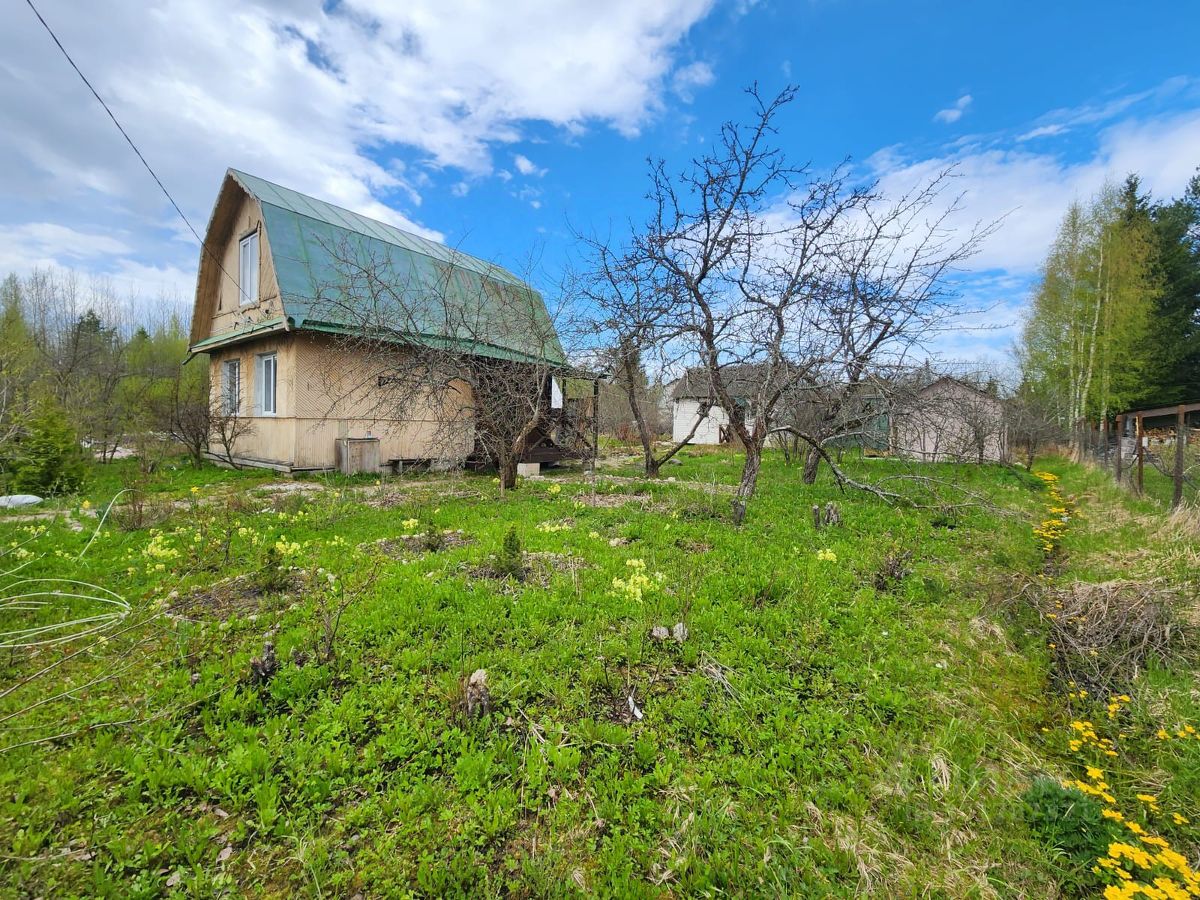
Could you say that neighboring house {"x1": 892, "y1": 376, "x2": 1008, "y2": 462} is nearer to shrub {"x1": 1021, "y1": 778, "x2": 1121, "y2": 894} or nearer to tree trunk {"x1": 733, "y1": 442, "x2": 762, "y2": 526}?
tree trunk {"x1": 733, "y1": 442, "x2": 762, "y2": 526}

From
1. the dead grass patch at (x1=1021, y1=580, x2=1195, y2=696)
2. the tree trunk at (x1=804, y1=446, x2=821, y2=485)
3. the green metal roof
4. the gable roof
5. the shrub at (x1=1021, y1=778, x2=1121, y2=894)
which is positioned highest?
the green metal roof

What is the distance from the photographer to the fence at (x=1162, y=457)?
6.98 m

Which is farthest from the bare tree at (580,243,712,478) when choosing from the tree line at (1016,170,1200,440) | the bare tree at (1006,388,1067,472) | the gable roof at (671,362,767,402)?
the tree line at (1016,170,1200,440)

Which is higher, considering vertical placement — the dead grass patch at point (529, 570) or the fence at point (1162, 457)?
the fence at point (1162, 457)

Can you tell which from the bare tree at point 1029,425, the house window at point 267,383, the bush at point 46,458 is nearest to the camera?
the bush at point 46,458

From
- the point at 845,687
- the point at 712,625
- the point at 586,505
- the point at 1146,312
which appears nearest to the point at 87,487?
→ the point at 586,505

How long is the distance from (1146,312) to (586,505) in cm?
2513

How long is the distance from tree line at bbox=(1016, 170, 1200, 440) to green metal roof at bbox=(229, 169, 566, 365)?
2038 centimetres

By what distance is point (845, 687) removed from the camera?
309 cm

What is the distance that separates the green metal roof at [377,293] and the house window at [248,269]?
148 cm

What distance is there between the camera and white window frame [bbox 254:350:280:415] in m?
11.4

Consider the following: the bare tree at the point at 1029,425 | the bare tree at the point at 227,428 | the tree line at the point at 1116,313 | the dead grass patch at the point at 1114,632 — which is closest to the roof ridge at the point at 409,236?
the bare tree at the point at 227,428

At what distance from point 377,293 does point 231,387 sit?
22.6 ft

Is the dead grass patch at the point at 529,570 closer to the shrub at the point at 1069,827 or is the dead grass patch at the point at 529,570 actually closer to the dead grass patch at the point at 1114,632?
the shrub at the point at 1069,827
